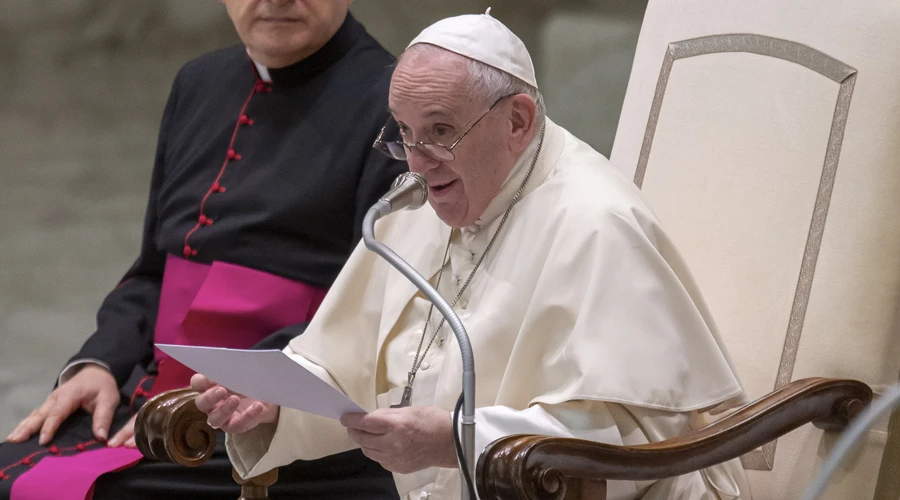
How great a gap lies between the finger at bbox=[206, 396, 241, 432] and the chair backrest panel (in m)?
1.00

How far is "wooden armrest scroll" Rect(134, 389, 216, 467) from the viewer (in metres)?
2.13

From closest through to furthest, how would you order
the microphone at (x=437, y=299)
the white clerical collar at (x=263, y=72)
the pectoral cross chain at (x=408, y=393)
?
the microphone at (x=437, y=299) < the pectoral cross chain at (x=408, y=393) < the white clerical collar at (x=263, y=72)

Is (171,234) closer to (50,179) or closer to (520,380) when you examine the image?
(520,380)

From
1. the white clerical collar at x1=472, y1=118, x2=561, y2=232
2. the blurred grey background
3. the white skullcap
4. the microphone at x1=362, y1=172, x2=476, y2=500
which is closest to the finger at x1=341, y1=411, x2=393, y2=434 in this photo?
the microphone at x1=362, y1=172, x2=476, y2=500

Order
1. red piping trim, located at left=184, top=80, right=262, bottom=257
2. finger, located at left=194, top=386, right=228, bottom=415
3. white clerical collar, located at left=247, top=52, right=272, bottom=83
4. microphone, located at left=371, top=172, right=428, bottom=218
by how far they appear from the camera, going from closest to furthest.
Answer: microphone, located at left=371, top=172, right=428, bottom=218 < finger, located at left=194, top=386, right=228, bottom=415 < red piping trim, located at left=184, top=80, right=262, bottom=257 < white clerical collar, located at left=247, top=52, right=272, bottom=83

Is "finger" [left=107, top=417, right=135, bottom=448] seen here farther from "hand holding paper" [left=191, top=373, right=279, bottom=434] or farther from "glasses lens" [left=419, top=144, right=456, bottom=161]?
"glasses lens" [left=419, top=144, right=456, bottom=161]

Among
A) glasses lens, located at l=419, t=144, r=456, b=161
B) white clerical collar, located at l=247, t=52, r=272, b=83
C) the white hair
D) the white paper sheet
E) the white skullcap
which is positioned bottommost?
the white paper sheet

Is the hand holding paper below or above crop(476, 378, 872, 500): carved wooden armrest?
below

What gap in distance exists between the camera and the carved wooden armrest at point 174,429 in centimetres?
213

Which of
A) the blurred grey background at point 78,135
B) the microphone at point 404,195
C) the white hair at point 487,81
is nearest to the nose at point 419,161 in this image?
the white hair at point 487,81

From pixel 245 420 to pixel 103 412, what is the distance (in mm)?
729

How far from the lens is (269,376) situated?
1.78 metres

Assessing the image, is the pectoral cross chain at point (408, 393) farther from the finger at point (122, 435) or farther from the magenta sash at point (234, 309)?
the finger at point (122, 435)

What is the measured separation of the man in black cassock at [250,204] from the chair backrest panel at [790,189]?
28.3 inches
